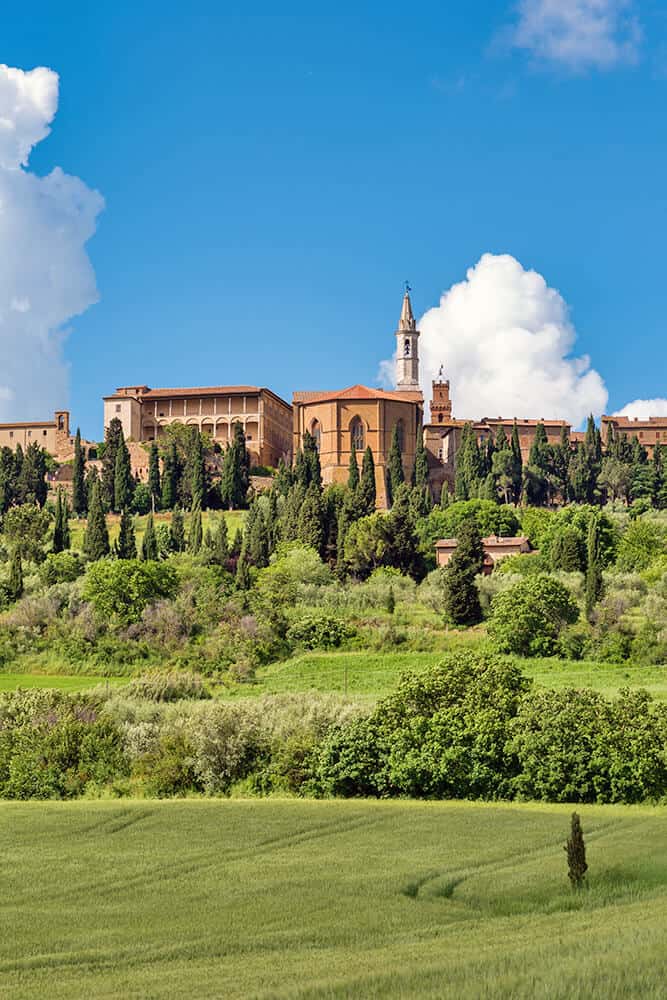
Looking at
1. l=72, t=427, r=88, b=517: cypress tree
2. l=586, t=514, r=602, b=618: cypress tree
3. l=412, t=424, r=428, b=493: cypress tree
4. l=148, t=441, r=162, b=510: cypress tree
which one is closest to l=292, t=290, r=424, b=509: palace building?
l=412, t=424, r=428, b=493: cypress tree

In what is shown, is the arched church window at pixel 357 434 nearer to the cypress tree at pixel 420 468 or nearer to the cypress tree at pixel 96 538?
the cypress tree at pixel 420 468

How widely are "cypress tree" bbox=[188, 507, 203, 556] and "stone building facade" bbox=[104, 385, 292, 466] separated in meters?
29.7

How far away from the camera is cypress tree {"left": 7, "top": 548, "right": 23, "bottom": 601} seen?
58562 mm

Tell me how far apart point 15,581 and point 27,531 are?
445 inches

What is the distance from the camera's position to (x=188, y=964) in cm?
1469

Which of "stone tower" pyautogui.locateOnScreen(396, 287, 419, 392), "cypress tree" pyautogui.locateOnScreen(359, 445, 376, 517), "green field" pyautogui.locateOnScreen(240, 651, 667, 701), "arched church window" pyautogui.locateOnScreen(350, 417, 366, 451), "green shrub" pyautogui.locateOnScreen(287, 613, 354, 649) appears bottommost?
"green field" pyautogui.locateOnScreen(240, 651, 667, 701)

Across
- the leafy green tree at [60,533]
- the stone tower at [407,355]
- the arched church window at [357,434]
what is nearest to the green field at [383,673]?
the leafy green tree at [60,533]

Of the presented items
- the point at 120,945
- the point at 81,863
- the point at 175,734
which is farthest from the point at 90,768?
the point at 120,945

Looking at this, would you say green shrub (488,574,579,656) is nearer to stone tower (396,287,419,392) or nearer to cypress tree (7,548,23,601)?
cypress tree (7,548,23,601)

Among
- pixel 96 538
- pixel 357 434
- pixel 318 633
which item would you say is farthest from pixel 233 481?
pixel 318 633

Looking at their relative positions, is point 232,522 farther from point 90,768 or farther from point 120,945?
point 120,945

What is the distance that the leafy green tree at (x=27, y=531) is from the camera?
6581 centimetres

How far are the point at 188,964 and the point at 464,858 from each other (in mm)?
9083

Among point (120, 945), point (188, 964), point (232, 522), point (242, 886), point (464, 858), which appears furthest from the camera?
point (232, 522)
